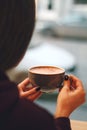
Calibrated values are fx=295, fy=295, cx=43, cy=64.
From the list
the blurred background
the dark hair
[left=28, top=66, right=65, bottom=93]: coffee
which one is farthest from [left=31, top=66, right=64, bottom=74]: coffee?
the blurred background

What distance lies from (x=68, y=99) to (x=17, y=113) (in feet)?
0.72

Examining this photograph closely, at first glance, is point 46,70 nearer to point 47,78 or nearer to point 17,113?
point 47,78

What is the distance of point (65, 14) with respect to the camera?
13.5ft

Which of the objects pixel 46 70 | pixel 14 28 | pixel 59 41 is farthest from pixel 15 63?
pixel 59 41

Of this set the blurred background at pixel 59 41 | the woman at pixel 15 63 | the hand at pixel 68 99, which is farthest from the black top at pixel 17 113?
the blurred background at pixel 59 41

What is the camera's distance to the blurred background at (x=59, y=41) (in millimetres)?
2380

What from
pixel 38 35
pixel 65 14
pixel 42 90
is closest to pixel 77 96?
pixel 42 90

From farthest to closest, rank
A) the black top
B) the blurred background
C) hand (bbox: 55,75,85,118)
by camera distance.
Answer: the blurred background → hand (bbox: 55,75,85,118) → the black top

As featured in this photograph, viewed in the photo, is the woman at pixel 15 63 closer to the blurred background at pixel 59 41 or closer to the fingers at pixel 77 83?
the fingers at pixel 77 83

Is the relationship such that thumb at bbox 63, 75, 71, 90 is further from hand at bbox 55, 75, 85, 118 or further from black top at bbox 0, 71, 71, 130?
black top at bbox 0, 71, 71, 130

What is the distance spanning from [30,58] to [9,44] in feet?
6.28

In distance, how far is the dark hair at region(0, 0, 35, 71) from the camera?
594 millimetres

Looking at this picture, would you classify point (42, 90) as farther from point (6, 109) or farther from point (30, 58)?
point (30, 58)

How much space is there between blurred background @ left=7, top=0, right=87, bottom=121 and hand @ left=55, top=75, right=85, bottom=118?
106 centimetres
